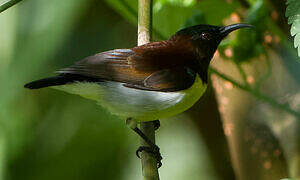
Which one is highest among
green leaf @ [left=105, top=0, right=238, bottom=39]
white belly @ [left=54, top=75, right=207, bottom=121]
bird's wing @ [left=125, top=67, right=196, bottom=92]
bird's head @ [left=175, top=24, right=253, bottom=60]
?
green leaf @ [left=105, top=0, right=238, bottom=39]

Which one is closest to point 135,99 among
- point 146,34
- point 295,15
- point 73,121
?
point 146,34

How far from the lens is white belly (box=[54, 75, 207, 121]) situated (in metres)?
2.62

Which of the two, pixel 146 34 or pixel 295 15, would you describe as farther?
pixel 146 34

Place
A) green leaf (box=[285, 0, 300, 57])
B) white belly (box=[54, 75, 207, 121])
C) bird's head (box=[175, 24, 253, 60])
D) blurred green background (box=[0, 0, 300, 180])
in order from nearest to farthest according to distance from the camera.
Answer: green leaf (box=[285, 0, 300, 57]) → white belly (box=[54, 75, 207, 121]) → bird's head (box=[175, 24, 253, 60]) → blurred green background (box=[0, 0, 300, 180])

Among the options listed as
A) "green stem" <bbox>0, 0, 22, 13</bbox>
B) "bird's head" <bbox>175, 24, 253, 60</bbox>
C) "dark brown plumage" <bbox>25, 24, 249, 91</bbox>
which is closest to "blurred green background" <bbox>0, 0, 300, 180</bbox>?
"bird's head" <bbox>175, 24, 253, 60</bbox>

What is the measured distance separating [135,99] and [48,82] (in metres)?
0.49

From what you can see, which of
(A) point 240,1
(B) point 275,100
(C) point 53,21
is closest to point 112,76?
(B) point 275,100

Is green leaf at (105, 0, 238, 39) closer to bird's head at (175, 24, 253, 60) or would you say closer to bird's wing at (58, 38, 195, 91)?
bird's head at (175, 24, 253, 60)

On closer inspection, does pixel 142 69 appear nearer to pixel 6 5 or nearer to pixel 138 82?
pixel 138 82

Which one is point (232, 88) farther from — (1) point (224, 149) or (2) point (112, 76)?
(2) point (112, 76)

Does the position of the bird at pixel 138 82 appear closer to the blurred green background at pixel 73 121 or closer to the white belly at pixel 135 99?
the white belly at pixel 135 99

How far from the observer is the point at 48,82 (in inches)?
96.8

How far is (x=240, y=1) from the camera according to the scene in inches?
140

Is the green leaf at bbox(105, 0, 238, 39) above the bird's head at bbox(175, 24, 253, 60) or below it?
above
